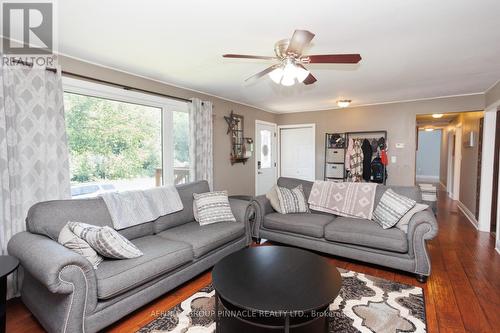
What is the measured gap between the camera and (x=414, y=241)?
265cm

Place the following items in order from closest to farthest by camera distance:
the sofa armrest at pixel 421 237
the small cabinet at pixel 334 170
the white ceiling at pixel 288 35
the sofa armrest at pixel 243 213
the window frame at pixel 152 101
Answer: the white ceiling at pixel 288 35
the sofa armrest at pixel 421 237
the window frame at pixel 152 101
the sofa armrest at pixel 243 213
the small cabinet at pixel 334 170

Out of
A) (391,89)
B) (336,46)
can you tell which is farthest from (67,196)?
(391,89)

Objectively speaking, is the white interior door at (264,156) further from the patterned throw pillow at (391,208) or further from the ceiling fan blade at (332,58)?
the ceiling fan blade at (332,58)

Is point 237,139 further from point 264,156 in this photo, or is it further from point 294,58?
point 294,58

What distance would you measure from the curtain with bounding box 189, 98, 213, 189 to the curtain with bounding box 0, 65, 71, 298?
176 cm

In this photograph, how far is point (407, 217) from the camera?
9.31ft

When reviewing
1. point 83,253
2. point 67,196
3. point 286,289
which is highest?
point 67,196

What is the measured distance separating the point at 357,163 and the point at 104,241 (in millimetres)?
4769

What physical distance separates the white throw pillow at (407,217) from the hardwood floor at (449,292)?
0.51 m

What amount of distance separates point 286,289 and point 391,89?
12.3ft

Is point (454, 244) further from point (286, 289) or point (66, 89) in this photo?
point (66, 89)

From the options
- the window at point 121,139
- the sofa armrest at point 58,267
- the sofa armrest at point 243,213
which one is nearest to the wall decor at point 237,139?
the window at point 121,139

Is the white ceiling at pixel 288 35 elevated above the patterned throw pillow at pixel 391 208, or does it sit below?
above

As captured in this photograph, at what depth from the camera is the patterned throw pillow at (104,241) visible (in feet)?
6.46
